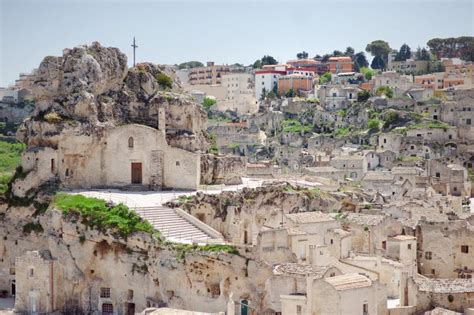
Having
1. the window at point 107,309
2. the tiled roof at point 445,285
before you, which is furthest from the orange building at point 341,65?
the tiled roof at point 445,285

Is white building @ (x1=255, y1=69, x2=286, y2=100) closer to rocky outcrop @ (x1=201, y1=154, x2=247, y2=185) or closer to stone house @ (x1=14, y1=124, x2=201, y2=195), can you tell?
rocky outcrop @ (x1=201, y1=154, x2=247, y2=185)

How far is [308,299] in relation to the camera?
27.8 meters

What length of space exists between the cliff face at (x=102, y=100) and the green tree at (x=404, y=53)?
79.3 meters

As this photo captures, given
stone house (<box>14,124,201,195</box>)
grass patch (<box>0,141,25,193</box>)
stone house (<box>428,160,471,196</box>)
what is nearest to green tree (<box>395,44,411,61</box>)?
stone house (<box>428,160,471,196</box>)

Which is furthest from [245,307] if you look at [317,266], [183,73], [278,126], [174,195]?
[183,73]

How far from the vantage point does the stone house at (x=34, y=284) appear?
36.1 metres

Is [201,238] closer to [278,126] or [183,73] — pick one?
[278,126]

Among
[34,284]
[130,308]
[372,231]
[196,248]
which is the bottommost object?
[130,308]

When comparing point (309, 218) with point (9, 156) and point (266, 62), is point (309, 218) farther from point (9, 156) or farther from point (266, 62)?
point (266, 62)

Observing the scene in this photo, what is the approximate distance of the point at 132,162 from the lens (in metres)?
43.0

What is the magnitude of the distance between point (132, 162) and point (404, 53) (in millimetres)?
86898

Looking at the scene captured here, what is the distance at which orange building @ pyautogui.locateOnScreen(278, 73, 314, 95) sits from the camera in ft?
363

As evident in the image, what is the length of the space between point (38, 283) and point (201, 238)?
7921 mm

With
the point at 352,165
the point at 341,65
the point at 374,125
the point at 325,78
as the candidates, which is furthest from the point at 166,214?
the point at 341,65
